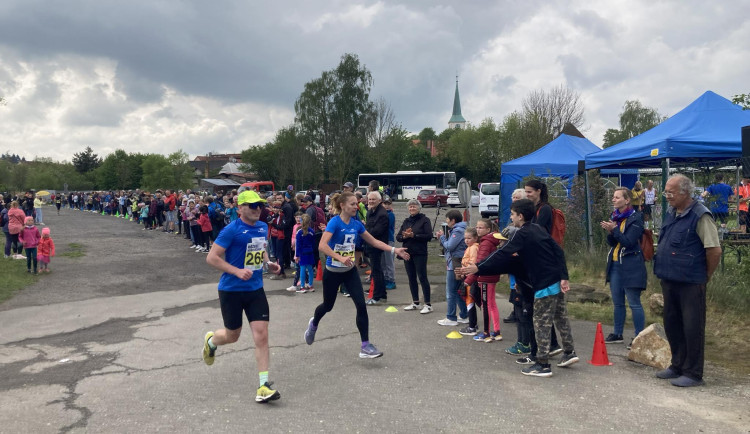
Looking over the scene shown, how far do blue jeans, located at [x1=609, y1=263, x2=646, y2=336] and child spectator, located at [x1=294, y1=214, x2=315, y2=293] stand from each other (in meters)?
5.59

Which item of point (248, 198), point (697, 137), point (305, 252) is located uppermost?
point (697, 137)

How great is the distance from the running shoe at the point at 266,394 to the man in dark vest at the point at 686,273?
3748 millimetres

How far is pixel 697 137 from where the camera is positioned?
917 cm

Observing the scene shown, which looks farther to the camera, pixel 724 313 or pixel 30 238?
pixel 30 238

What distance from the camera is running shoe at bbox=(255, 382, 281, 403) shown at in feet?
15.6

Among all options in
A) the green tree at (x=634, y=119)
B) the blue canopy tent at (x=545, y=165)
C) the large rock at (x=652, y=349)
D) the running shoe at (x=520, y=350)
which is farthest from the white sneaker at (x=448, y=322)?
the green tree at (x=634, y=119)

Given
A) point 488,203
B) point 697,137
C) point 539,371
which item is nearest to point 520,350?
point 539,371

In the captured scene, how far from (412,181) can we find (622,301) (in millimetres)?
50058

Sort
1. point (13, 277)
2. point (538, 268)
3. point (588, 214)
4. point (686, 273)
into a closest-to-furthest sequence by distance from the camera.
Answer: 1. point (686, 273)
2. point (538, 268)
3. point (13, 277)
4. point (588, 214)

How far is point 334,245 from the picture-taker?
621 cm

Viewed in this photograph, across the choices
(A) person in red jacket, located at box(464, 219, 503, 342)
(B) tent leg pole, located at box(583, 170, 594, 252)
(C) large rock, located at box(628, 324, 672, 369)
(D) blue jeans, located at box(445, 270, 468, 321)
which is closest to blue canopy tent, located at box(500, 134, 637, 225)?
(B) tent leg pole, located at box(583, 170, 594, 252)

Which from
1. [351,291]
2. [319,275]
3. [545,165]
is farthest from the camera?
[545,165]

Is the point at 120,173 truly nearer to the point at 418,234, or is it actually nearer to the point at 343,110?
the point at 343,110

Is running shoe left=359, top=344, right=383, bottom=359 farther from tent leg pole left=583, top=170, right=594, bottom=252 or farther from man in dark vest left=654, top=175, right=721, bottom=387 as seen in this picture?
tent leg pole left=583, top=170, right=594, bottom=252
